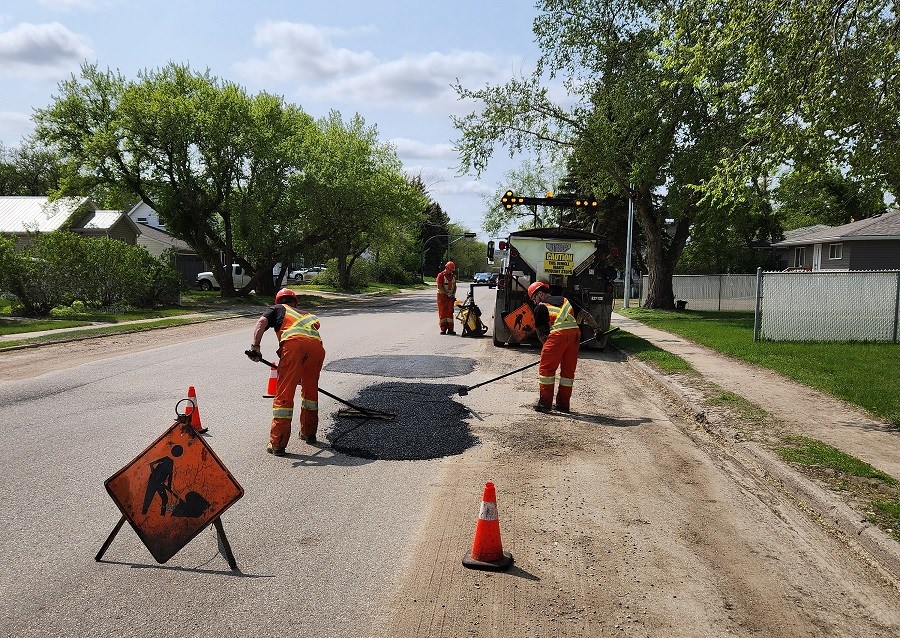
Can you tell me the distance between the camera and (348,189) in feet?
122

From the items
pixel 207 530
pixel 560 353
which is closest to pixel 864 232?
pixel 560 353

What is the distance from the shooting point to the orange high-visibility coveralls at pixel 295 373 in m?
6.90

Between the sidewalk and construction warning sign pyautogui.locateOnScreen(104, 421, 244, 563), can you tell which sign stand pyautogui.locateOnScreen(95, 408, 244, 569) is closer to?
construction warning sign pyautogui.locateOnScreen(104, 421, 244, 563)

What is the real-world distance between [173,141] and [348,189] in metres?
8.98

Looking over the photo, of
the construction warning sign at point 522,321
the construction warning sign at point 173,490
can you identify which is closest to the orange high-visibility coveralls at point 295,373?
the construction warning sign at point 173,490

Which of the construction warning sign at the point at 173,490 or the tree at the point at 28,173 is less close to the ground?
the tree at the point at 28,173

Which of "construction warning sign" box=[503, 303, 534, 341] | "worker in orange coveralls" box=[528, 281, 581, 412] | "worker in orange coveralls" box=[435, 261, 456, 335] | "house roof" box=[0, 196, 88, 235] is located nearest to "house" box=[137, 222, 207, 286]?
"house roof" box=[0, 196, 88, 235]

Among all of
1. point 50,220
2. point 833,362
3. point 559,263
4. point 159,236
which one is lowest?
point 833,362

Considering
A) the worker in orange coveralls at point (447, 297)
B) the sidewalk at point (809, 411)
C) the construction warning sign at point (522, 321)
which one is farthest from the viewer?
the worker in orange coveralls at point (447, 297)

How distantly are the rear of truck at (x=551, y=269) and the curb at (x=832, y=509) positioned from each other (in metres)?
8.53

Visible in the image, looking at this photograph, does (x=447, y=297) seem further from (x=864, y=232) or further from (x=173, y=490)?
(x=864, y=232)

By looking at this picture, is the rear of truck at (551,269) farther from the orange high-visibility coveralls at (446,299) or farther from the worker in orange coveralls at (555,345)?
the worker in orange coveralls at (555,345)

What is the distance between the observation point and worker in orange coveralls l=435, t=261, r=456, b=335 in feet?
61.0

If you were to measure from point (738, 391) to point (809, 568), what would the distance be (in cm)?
649
